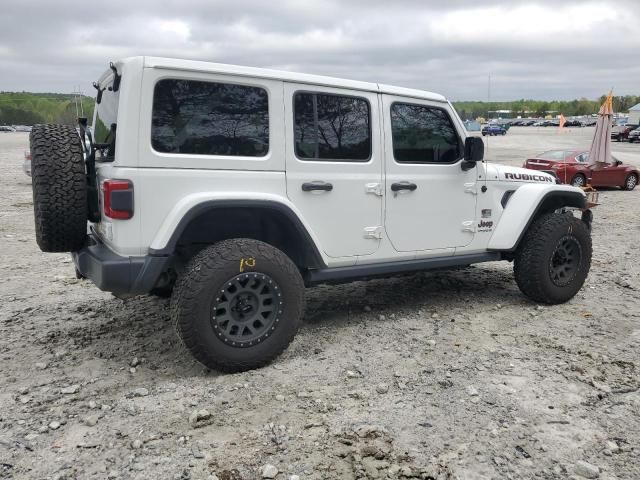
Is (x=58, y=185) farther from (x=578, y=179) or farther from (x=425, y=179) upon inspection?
(x=578, y=179)

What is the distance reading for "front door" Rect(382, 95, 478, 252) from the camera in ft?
14.5

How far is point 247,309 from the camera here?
3.73m

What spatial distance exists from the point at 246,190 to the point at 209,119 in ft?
1.69

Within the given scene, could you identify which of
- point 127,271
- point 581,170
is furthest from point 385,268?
point 581,170

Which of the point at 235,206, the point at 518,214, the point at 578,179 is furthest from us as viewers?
the point at 578,179

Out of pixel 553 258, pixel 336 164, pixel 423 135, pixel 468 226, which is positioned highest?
pixel 423 135

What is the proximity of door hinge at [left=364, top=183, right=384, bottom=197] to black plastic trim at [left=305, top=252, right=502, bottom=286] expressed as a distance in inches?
22.6

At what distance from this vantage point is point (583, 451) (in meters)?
2.90

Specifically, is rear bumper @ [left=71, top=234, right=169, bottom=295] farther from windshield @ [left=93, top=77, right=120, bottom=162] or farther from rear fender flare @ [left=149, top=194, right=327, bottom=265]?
windshield @ [left=93, top=77, right=120, bottom=162]

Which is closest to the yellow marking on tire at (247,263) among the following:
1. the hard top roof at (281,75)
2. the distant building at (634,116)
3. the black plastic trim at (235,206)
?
the black plastic trim at (235,206)

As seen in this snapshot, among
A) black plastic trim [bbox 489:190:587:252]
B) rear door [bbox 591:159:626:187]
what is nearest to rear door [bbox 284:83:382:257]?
black plastic trim [bbox 489:190:587:252]

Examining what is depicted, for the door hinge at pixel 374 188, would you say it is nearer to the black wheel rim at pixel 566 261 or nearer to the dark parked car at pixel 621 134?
the black wheel rim at pixel 566 261

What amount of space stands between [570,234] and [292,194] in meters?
2.87

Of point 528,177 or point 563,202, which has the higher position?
point 528,177
